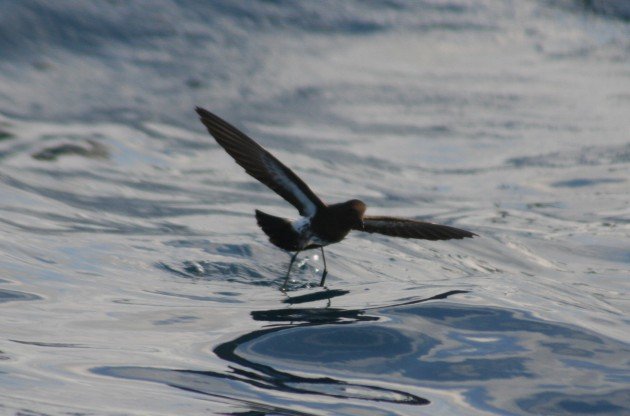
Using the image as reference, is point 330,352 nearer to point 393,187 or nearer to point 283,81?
point 393,187

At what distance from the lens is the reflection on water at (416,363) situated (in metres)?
4.59

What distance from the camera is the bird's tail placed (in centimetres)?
613

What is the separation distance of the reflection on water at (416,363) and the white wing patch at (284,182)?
0.75 m

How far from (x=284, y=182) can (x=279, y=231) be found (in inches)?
11.6

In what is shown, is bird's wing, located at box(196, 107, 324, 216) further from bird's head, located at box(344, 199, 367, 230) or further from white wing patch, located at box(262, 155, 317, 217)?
bird's head, located at box(344, 199, 367, 230)

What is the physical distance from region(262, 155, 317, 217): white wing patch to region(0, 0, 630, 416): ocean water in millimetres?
567

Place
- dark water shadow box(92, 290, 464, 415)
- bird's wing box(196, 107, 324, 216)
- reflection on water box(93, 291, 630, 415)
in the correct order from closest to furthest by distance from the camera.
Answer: dark water shadow box(92, 290, 464, 415)
reflection on water box(93, 291, 630, 415)
bird's wing box(196, 107, 324, 216)

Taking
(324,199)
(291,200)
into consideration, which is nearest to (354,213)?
(291,200)

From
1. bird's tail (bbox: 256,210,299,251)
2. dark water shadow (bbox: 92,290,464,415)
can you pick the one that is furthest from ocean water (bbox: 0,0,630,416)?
bird's tail (bbox: 256,210,299,251)

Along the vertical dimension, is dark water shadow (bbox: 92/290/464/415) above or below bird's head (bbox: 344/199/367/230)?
below

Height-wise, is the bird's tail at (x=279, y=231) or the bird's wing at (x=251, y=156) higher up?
the bird's wing at (x=251, y=156)

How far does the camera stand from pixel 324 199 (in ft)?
32.3

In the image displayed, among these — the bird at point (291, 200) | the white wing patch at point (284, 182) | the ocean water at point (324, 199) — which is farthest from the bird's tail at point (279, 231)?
the ocean water at point (324, 199)

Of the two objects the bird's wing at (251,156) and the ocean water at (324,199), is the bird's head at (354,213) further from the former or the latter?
the ocean water at (324,199)
